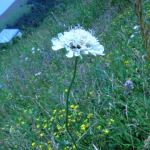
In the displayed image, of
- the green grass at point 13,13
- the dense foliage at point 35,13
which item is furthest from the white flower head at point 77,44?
the green grass at point 13,13

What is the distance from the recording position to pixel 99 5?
15.5 feet

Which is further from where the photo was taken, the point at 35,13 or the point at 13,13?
the point at 13,13

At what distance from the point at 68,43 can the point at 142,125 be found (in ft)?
3.01

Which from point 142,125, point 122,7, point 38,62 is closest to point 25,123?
point 142,125

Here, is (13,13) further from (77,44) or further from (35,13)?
(77,44)

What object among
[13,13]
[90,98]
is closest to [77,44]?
[90,98]

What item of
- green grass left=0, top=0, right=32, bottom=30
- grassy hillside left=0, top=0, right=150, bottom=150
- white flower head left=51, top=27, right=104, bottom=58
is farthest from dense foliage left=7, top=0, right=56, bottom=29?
white flower head left=51, top=27, right=104, bottom=58

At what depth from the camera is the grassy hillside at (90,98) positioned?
173cm

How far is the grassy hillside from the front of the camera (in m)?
1.73

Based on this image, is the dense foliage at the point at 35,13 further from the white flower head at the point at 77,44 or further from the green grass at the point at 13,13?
the white flower head at the point at 77,44

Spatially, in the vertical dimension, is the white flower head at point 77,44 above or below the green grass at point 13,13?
above

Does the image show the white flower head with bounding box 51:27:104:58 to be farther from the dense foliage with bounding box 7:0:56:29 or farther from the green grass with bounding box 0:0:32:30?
the green grass with bounding box 0:0:32:30

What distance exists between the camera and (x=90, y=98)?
2.20 metres

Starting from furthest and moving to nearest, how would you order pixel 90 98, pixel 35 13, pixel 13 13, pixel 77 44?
pixel 13 13
pixel 35 13
pixel 90 98
pixel 77 44
